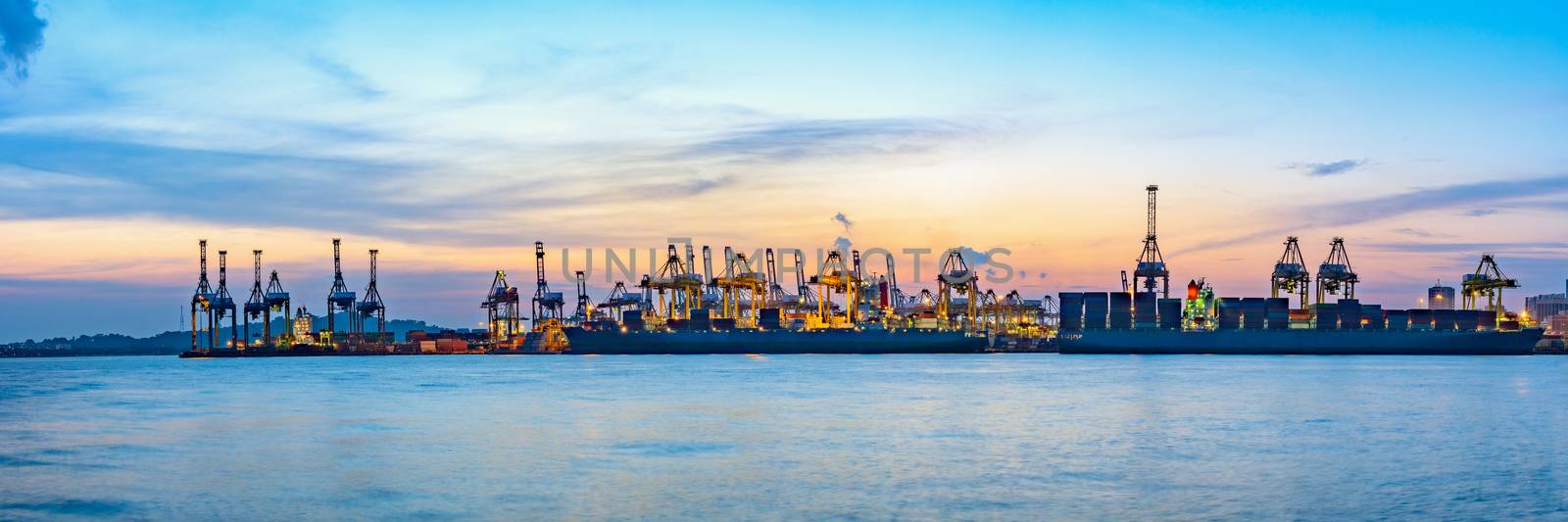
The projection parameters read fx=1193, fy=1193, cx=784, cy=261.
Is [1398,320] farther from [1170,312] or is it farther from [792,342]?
[792,342]

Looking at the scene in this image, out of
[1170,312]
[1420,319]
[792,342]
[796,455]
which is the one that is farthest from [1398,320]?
[796,455]

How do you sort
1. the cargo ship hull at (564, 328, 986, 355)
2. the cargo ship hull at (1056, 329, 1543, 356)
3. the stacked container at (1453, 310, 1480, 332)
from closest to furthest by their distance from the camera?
the cargo ship hull at (1056, 329, 1543, 356) < the stacked container at (1453, 310, 1480, 332) < the cargo ship hull at (564, 328, 986, 355)

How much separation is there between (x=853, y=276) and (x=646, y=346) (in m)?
27.5

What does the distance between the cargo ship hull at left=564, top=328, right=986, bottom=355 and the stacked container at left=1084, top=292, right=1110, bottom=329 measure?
14.9 meters

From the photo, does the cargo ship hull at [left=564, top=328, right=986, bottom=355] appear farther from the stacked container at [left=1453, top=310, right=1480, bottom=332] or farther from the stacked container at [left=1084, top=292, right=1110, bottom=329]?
the stacked container at [left=1453, top=310, right=1480, bottom=332]

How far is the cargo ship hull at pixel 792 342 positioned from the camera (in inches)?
5472

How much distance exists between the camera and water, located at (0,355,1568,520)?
20.9 meters

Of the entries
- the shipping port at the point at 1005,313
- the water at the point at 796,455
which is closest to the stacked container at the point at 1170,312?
the shipping port at the point at 1005,313

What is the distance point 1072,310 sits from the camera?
458 ft

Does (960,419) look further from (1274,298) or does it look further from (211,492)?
(1274,298)

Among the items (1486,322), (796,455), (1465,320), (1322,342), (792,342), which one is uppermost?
(796,455)

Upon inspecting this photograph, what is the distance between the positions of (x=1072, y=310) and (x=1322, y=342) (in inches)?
1055

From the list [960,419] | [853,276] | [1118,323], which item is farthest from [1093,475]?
[853,276]

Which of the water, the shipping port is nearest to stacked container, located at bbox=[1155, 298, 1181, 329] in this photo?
the shipping port
